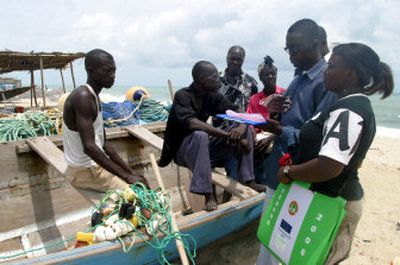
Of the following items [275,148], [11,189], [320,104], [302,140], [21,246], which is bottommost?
[21,246]

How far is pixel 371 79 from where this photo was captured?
71.7 inches

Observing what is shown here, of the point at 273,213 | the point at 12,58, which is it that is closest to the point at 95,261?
the point at 273,213

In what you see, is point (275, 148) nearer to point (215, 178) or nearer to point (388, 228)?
point (215, 178)

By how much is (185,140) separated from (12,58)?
313 inches

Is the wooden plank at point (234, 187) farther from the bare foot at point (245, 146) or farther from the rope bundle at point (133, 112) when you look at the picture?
the rope bundle at point (133, 112)

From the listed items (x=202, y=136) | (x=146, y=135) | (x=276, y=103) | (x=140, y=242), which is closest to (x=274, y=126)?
(x=276, y=103)

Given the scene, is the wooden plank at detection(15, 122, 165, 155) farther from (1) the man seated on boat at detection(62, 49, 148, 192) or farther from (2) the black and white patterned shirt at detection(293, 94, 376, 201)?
(2) the black and white patterned shirt at detection(293, 94, 376, 201)

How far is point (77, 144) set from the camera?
10.0 feet

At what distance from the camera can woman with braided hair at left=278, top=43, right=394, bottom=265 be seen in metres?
1.64

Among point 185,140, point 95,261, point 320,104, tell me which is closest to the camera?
point 320,104

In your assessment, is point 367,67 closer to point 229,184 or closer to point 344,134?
point 344,134

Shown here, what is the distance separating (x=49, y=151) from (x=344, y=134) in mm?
3063

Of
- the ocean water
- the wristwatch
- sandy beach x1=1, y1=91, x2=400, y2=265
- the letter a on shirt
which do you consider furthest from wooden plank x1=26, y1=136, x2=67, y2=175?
the ocean water

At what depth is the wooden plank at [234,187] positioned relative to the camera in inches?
138
